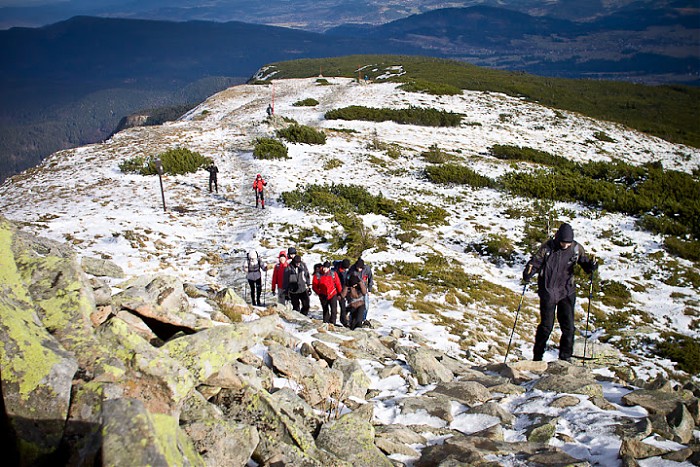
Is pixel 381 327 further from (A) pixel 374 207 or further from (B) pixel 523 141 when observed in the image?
(B) pixel 523 141

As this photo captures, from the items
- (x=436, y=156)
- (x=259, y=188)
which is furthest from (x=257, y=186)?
(x=436, y=156)

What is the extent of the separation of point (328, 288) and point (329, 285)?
0.08 m

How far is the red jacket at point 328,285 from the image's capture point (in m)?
9.96

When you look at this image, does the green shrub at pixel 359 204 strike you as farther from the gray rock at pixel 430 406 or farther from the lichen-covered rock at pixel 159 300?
the gray rock at pixel 430 406

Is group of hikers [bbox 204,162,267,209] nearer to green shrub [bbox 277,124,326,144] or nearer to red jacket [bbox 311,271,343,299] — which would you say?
green shrub [bbox 277,124,326,144]

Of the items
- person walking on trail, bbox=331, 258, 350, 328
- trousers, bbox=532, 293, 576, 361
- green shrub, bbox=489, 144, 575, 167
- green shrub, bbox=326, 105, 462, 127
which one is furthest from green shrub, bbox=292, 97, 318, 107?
trousers, bbox=532, 293, 576, 361

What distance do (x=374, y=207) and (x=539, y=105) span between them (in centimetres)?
3871

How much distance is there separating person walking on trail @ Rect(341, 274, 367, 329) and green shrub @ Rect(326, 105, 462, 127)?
31.4m

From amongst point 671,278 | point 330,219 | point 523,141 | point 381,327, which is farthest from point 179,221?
point 523,141

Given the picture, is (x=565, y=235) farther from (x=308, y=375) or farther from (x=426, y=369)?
(x=308, y=375)

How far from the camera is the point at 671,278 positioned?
619 inches

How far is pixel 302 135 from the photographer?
96.9 feet

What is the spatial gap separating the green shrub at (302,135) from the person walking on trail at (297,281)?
2028 cm

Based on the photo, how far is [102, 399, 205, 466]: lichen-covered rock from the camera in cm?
271
